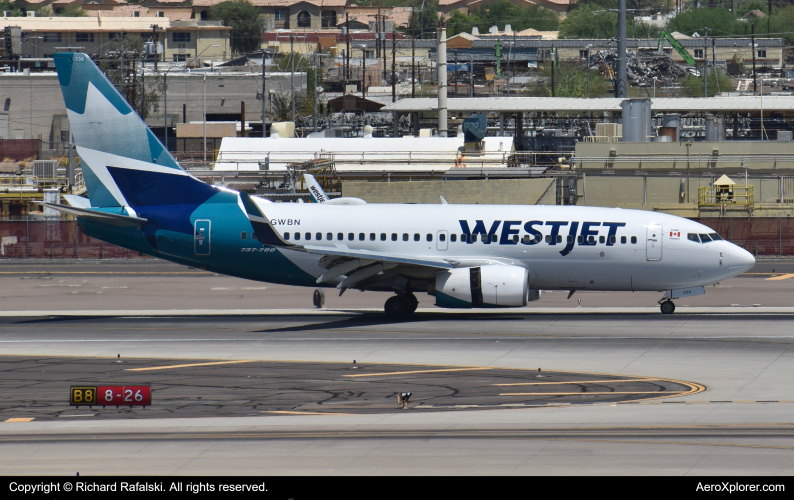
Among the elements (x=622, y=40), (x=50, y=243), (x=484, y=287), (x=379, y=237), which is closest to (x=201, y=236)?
(x=379, y=237)

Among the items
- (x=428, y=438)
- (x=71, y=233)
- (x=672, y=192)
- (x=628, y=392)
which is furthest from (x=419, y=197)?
(x=428, y=438)

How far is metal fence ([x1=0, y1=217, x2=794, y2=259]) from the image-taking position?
59562mm

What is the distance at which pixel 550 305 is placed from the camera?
40969 mm

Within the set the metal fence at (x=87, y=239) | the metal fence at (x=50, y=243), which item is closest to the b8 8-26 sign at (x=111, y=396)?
the metal fence at (x=87, y=239)

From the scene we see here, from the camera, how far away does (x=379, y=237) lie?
3703 cm

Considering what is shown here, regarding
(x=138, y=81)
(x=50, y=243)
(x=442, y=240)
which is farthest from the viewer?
(x=138, y=81)

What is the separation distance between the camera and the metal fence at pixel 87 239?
5956 cm

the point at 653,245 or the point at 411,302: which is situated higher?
the point at 653,245

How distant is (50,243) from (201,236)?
28.4 metres

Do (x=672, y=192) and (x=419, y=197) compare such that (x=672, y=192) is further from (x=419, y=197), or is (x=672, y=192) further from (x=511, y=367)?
(x=511, y=367)

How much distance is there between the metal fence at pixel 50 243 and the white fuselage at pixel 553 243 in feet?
88.9

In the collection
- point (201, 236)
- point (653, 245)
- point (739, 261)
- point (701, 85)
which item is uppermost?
point (701, 85)

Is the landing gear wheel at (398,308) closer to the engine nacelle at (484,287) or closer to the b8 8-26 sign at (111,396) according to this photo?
the engine nacelle at (484,287)

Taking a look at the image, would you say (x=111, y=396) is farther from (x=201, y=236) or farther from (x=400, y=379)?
(x=201, y=236)
